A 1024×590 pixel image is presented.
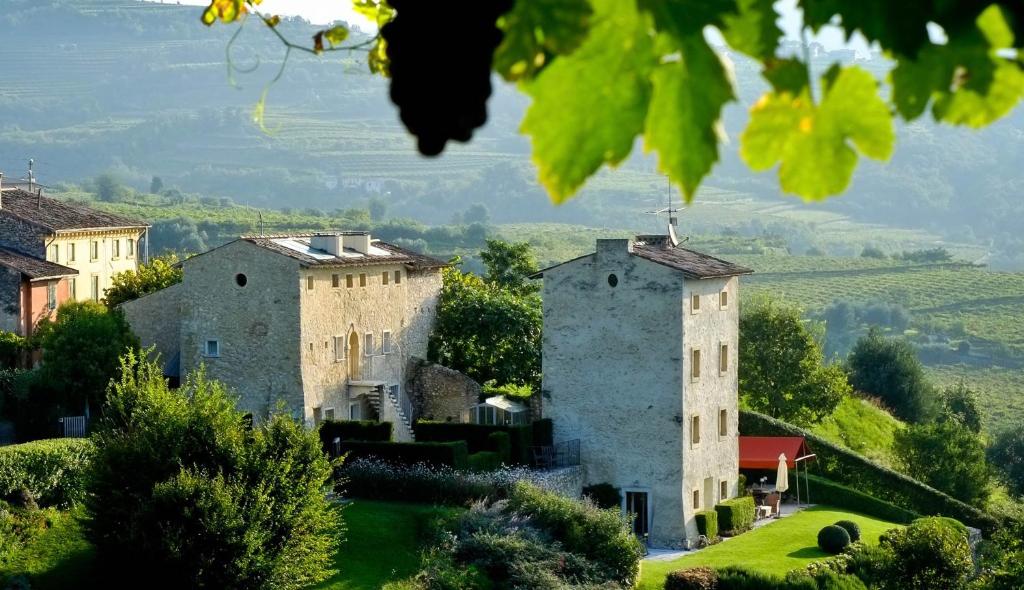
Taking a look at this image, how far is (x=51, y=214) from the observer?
197 ft

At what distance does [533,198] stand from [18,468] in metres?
134

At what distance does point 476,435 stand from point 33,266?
67.9 feet

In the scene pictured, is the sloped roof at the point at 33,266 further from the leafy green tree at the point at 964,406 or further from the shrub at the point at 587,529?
the leafy green tree at the point at 964,406

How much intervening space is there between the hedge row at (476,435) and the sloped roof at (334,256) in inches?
215

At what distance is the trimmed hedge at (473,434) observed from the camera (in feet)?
138

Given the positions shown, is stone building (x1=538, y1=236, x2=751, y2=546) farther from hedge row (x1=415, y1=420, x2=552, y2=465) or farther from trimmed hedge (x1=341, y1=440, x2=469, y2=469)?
trimmed hedge (x1=341, y1=440, x2=469, y2=469)

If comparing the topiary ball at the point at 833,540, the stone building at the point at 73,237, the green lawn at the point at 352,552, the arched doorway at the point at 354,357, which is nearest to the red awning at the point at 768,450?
the topiary ball at the point at 833,540

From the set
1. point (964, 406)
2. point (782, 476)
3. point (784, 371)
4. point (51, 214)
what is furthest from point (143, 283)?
point (964, 406)

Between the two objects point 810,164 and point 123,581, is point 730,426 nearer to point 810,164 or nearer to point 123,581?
point 123,581

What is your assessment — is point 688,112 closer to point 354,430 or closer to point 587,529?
point 587,529

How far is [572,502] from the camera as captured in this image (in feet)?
126

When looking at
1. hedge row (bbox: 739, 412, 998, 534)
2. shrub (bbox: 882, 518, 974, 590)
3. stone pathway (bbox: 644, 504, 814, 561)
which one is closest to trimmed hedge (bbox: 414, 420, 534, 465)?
stone pathway (bbox: 644, 504, 814, 561)

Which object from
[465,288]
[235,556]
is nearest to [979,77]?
[235,556]

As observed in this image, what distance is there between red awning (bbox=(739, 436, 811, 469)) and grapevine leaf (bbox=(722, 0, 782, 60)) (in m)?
47.0
